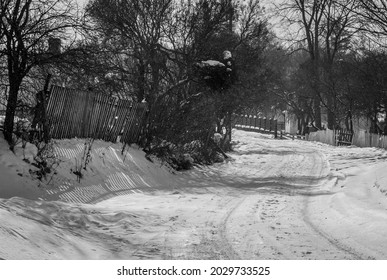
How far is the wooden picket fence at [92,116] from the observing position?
33.5 feet

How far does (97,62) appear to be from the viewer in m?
10.5

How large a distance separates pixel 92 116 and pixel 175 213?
4822 millimetres

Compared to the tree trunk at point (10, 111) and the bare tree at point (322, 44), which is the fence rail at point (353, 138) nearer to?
the bare tree at point (322, 44)

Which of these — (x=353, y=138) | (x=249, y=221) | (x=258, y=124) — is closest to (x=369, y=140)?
(x=353, y=138)

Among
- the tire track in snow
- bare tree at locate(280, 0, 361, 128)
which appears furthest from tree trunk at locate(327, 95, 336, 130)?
the tire track in snow

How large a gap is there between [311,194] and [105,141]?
17.5 ft

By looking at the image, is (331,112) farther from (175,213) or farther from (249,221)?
(249,221)

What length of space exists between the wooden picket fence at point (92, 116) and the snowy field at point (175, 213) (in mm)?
383

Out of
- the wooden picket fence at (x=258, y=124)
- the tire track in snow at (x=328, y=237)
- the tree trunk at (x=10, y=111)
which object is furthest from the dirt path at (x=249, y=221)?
the wooden picket fence at (x=258, y=124)

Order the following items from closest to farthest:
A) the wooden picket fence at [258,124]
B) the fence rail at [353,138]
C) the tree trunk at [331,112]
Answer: the fence rail at [353,138] → the tree trunk at [331,112] → the wooden picket fence at [258,124]

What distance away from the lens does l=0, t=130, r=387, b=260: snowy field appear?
5.08 m

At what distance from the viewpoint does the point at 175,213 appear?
7.62m
